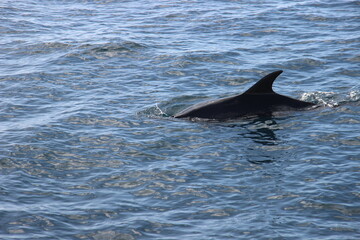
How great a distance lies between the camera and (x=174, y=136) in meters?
13.6

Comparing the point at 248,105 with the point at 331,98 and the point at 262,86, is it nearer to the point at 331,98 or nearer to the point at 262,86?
the point at 262,86

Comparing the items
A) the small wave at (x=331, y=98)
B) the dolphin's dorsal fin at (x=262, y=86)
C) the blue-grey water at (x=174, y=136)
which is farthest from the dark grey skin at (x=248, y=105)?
the small wave at (x=331, y=98)

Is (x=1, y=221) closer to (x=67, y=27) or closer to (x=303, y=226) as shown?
(x=303, y=226)

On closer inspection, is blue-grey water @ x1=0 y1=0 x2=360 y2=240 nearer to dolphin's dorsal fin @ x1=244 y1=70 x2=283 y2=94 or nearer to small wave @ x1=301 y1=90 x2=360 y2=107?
small wave @ x1=301 y1=90 x2=360 y2=107

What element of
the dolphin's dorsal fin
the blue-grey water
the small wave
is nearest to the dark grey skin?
the dolphin's dorsal fin

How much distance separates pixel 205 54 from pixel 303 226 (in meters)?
11.9

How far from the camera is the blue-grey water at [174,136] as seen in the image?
9883 millimetres

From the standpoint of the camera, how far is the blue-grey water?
32.4 feet

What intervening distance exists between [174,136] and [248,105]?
7.17 feet

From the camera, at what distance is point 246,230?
9422 mm

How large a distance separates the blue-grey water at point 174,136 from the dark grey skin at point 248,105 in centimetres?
26

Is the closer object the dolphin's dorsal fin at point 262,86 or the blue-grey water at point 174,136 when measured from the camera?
the blue-grey water at point 174,136

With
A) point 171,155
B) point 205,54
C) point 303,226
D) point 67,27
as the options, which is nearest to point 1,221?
point 171,155

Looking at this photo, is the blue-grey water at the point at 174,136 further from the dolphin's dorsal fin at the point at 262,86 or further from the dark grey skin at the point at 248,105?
the dolphin's dorsal fin at the point at 262,86
